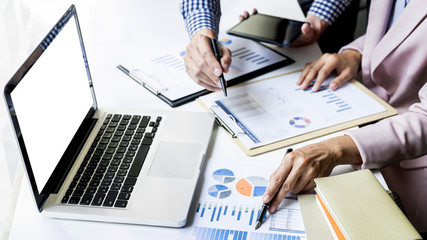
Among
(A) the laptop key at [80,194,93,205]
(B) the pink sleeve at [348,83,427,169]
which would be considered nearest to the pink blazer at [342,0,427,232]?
(B) the pink sleeve at [348,83,427,169]

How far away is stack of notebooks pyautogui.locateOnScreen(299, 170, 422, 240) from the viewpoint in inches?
31.6

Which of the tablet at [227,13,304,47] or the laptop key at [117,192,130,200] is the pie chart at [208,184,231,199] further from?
the tablet at [227,13,304,47]

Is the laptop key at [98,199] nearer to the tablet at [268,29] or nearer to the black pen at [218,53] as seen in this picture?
the black pen at [218,53]

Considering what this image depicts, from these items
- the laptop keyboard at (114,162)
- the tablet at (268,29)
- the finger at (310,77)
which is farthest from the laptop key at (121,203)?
the tablet at (268,29)

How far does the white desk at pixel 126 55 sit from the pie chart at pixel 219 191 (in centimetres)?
11

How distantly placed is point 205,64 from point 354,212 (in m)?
0.61

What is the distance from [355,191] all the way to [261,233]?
194 mm

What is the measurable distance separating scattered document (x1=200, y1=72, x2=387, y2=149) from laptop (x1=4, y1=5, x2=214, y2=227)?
81 mm

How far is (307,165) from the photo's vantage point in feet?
3.28

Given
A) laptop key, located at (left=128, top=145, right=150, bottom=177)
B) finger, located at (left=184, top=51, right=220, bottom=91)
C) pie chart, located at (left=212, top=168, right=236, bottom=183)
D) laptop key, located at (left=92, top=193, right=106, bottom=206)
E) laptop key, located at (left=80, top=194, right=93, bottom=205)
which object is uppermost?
finger, located at (left=184, top=51, right=220, bottom=91)

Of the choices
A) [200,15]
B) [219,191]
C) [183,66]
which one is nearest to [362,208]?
[219,191]

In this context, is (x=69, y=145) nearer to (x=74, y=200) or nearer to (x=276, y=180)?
(x=74, y=200)

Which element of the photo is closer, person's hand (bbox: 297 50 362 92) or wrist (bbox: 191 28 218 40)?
person's hand (bbox: 297 50 362 92)

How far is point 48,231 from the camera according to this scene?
92 centimetres
